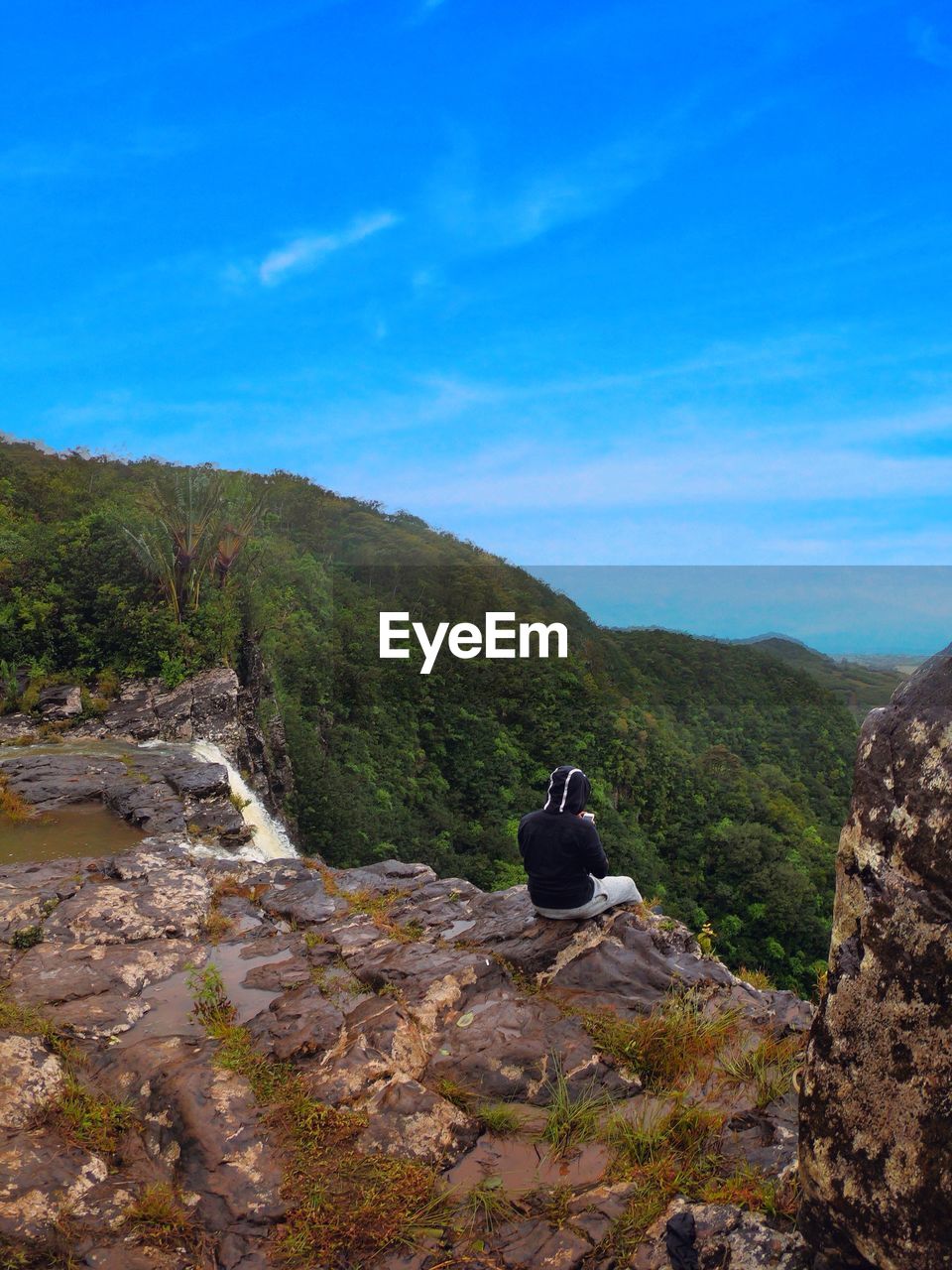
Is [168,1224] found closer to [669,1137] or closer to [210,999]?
[210,999]

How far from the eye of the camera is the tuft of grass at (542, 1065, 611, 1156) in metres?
3.89

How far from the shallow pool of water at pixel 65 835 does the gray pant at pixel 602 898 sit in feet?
18.2

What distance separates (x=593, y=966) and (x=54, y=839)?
689cm

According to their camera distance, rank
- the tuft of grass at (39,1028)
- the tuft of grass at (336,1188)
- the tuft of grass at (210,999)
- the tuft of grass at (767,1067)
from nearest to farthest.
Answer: the tuft of grass at (336,1188) < the tuft of grass at (767,1067) < the tuft of grass at (39,1028) < the tuft of grass at (210,999)

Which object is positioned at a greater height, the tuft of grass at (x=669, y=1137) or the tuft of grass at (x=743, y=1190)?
the tuft of grass at (x=743, y=1190)

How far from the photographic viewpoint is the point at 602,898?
5797 mm

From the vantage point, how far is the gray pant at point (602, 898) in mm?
5766

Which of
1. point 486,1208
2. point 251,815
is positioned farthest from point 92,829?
point 486,1208

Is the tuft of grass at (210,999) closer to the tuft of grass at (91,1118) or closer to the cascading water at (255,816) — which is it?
the tuft of grass at (91,1118)

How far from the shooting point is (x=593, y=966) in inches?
215

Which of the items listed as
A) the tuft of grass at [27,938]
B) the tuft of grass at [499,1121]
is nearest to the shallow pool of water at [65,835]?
the tuft of grass at [27,938]

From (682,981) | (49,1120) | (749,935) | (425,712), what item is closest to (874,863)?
(682,981)

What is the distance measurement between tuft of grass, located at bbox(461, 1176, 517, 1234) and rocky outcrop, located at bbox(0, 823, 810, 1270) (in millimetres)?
14

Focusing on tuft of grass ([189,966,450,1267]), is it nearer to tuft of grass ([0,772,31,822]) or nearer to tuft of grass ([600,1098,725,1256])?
tuft of grass ([600,1098,725,1256])
